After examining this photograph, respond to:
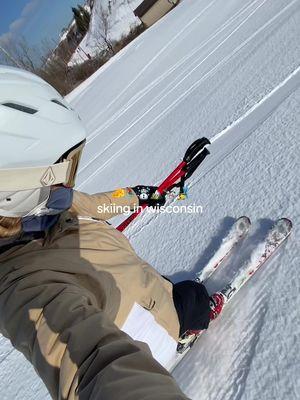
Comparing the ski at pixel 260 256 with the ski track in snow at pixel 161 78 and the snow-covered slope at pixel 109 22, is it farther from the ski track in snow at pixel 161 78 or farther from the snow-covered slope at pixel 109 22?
the snow-covered slope at pixel 109 22

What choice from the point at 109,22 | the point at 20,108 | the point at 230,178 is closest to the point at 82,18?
the point at 109,22

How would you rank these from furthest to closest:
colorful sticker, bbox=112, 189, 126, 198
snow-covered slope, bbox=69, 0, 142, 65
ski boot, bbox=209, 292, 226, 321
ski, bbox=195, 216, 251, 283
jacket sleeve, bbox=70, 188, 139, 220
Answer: snow-covered slope, bbox=69, 0, 142, 65, colorful sticker, bbox=112, 189, 126, 198, ski, bbox=195, 216, 251, 283, jacket sleeve, bbox=70, 188, 139, 220, ski boot, bbox=209, 292, 226, 321

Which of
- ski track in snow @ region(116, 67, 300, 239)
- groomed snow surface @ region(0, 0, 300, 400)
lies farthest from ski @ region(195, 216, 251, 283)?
ski track in snow @ region(116, 67, 300, 239)

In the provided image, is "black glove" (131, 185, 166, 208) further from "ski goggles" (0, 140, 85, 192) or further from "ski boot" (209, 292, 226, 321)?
"ski goggles" (0, 140, 85, 192)

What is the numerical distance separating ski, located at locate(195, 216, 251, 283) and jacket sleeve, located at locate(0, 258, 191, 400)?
1.04 m

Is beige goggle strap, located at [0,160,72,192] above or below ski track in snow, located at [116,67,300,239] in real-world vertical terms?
below

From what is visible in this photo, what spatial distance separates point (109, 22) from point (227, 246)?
157 feet

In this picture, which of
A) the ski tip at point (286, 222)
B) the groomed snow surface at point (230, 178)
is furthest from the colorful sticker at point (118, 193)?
the ski tip at point (286, 222)

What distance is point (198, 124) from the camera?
3.71m

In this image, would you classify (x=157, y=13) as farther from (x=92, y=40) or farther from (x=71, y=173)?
(x=71, y=173)

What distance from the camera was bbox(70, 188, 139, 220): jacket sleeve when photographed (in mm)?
1791

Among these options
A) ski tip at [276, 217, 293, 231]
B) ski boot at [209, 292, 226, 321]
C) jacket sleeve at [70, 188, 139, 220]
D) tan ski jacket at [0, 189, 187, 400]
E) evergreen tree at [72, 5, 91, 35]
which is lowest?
evergreen tree at [72, 5, 91, 35]

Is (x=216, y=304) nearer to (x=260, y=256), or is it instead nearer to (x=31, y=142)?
(x=260, y=256)

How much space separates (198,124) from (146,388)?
327cm
